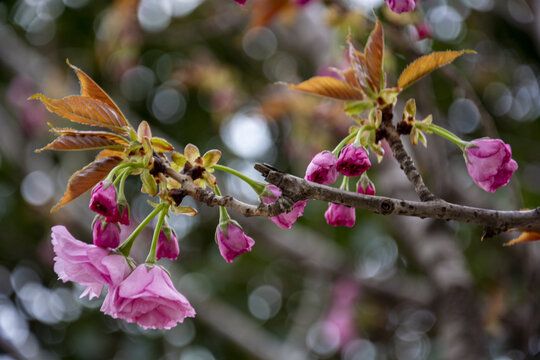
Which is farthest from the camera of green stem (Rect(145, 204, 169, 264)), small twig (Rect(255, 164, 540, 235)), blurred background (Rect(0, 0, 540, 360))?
blurred background (Rect(0, 0, 540, 360))

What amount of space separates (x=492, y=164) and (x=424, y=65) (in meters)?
0.18

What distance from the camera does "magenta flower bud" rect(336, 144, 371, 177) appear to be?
27.4 inches

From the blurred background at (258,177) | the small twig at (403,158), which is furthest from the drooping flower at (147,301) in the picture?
the blurred background at (258,177)

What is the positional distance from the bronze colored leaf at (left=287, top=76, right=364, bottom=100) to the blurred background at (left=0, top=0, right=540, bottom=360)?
41.4 inches

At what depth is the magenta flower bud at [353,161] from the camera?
0.70 m

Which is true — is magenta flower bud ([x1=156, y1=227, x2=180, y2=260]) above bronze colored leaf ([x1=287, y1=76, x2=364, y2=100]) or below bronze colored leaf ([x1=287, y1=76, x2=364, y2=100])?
below

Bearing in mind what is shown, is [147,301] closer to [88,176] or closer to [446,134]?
[88,176]

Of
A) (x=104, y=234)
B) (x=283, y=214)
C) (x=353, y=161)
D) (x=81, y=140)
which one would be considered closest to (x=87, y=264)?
(x=104, y=234)

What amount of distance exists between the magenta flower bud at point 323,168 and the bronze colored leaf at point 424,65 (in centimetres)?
17

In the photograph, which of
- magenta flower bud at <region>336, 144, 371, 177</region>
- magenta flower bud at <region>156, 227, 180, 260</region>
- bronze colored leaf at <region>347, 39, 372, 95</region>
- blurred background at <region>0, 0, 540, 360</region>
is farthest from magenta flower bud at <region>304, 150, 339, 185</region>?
blurred background at <region>0, 0, 540, 360</region>

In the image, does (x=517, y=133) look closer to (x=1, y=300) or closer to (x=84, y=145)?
(x=84, y=145)

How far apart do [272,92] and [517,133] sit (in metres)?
1.41

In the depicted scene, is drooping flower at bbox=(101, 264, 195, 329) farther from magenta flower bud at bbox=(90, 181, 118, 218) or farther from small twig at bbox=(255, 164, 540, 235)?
small twig at bbox=(255, 164, 540, 235)

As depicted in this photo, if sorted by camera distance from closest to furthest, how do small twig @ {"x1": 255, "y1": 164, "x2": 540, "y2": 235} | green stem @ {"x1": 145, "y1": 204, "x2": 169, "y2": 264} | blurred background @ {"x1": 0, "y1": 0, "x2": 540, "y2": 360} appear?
small twig @ {"x1": 255, "y1": 164, "x2": 540, "y2": 235} < green stem @ {"x1": 145, "y1": 204, "x2": 169, "y2": 264} < blurred background @ {"x1": 0, "y1": 0, "x2": 540, "y2": 360}
